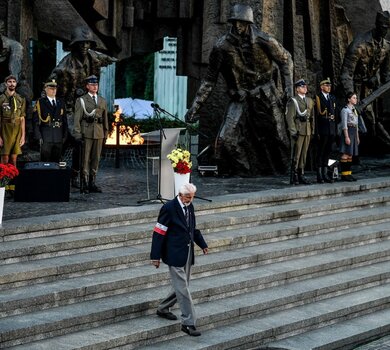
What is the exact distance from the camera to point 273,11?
22469mm

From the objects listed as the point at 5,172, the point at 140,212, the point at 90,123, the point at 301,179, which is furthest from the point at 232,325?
the point at 301,179

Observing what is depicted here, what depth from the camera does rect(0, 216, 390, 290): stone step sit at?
13.7m

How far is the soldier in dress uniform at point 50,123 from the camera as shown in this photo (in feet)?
59.1

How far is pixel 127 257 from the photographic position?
14758mm

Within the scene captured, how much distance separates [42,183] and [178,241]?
198 inches

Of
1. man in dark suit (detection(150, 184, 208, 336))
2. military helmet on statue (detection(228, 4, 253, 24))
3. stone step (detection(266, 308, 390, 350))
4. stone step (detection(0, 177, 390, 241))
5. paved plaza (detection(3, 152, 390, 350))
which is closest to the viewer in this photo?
man in dark suit (detection(150, 184, 208, 336))

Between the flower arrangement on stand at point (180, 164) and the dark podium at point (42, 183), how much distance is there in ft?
4.91

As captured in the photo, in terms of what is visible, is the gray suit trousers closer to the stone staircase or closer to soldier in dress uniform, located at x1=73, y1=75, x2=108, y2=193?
the stone staircase

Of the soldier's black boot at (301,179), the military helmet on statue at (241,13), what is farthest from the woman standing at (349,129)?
the military helmet on statue at (241,13)

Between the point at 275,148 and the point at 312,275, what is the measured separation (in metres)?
5.73

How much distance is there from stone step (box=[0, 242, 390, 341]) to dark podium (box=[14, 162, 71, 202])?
3.21 meters

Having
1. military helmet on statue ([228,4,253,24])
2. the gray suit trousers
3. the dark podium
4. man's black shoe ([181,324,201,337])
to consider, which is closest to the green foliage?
military helmet on statue ([228,4,253,24])

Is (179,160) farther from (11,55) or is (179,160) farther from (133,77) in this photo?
(133,77)

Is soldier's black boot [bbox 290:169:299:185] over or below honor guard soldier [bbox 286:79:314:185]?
below
